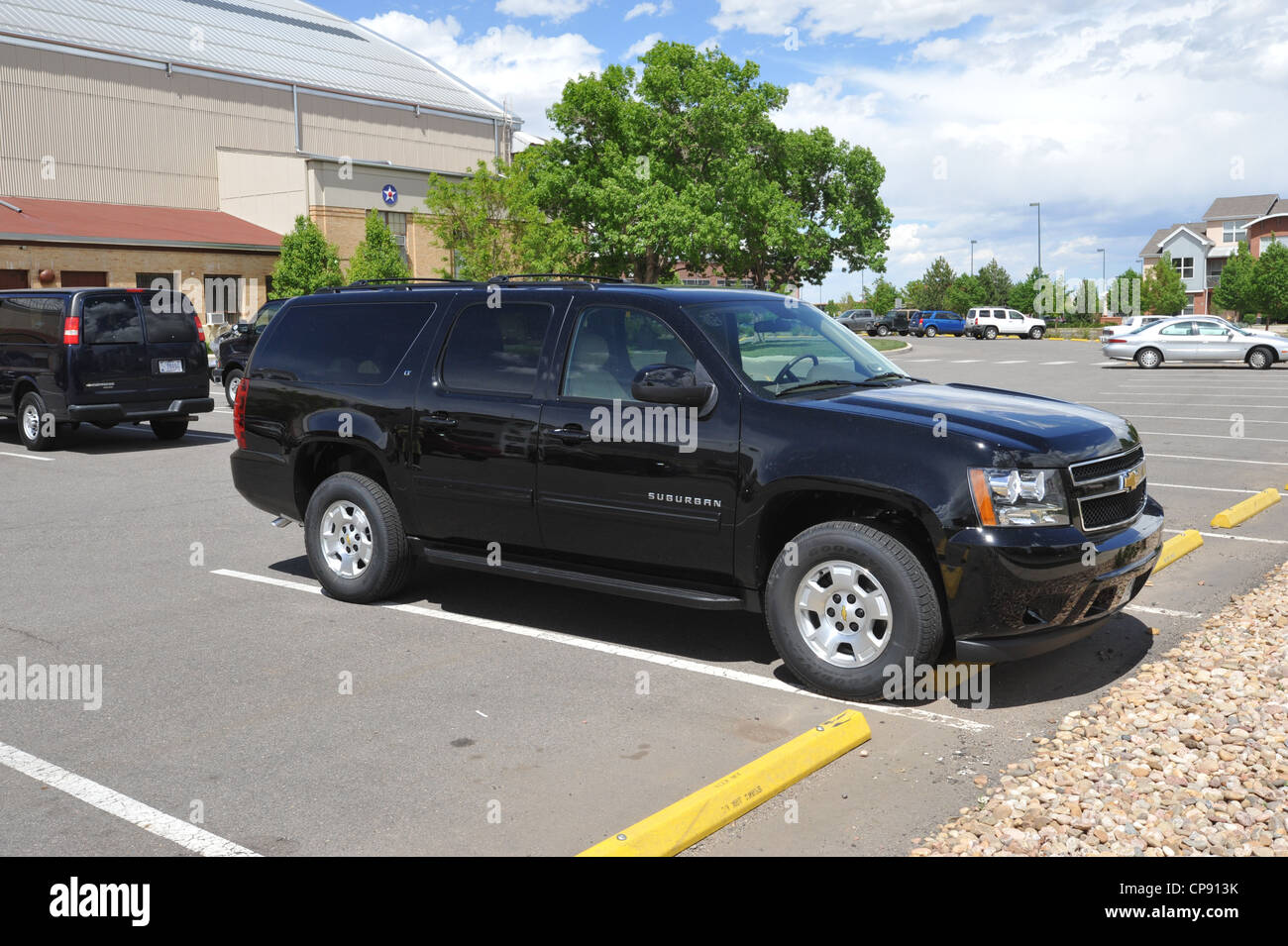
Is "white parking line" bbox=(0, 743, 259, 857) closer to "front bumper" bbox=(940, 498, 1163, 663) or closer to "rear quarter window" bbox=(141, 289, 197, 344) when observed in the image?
"front bumper" bbox=(940, 498, 1163, 663)

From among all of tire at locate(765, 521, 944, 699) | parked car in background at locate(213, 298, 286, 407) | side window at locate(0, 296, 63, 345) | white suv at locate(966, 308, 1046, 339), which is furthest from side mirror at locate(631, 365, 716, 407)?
white suv at locate(966, 308, 1046, 339)

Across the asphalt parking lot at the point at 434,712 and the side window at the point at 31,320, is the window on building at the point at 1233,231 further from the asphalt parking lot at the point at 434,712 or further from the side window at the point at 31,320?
the side window at the point at 31,320

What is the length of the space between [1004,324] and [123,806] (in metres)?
66.8

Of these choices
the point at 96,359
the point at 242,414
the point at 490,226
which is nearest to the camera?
the point at 242,414

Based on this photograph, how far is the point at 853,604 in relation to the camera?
5.39 metres

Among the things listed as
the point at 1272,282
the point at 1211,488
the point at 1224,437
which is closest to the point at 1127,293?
the point at 1272,282

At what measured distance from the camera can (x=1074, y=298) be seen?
9212 centimetres

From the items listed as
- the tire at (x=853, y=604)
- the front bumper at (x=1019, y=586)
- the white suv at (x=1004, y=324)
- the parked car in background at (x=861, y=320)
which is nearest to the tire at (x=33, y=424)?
the tire at (x=853, y=604)

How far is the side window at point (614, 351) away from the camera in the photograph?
19.8 ft

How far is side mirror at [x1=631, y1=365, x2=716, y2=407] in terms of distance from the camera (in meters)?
5.62

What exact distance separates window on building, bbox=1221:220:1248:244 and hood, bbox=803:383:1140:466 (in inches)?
4124

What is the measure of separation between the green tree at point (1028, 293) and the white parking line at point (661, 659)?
265ft

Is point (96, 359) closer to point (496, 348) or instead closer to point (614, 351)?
point (496, 348)
